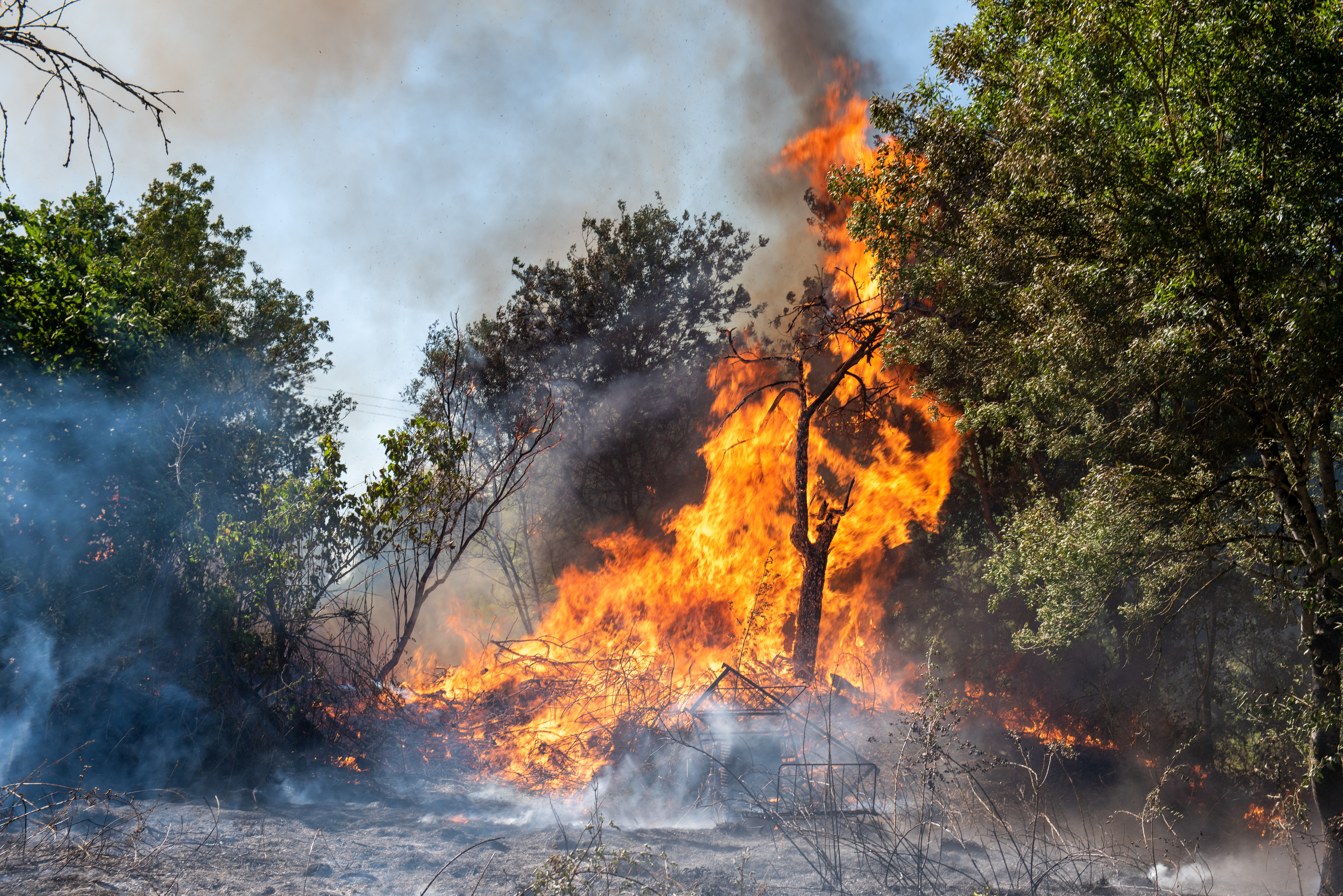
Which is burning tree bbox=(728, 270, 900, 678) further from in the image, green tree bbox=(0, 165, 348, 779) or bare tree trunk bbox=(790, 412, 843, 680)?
green tree bbox=(0, 165, 348, 779)

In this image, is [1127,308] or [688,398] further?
[688,398]

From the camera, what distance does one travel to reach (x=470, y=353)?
24.9 metres

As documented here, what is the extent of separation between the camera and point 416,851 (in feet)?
21.9

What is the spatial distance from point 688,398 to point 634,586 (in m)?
7.47

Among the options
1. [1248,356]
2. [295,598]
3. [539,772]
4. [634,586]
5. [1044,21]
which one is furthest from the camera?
[634,586]

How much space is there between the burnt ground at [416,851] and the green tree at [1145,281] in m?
4.00

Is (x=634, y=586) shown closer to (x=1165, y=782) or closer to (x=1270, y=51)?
(x=1165, y=782)

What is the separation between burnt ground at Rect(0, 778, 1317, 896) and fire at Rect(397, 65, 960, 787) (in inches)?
162

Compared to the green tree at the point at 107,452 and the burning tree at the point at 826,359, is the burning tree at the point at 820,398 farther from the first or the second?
the green tree at the point at 107,452

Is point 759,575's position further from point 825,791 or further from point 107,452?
point 107,452

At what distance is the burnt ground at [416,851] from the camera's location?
5531mm

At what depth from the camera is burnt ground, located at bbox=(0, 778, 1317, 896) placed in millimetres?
5531

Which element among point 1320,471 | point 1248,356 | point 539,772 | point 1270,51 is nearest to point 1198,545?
point 1320,471

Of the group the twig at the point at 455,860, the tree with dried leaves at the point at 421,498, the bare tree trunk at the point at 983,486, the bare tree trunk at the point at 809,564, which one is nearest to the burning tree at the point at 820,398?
the bare tree trunk at the point at 809,564
